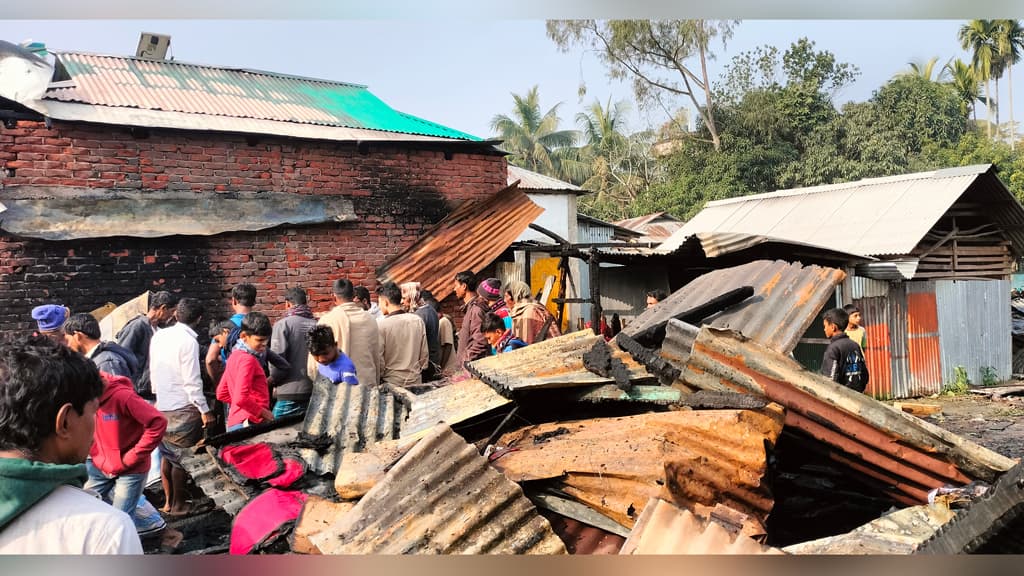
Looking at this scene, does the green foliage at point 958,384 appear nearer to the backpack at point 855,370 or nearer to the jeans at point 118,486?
the backpack at point 855,370

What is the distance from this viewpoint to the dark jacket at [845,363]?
5461 millimetres

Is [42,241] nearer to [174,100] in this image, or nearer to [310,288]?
[174,100]

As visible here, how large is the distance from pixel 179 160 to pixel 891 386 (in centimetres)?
1050

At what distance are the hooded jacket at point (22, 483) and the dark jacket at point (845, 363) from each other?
5.35m

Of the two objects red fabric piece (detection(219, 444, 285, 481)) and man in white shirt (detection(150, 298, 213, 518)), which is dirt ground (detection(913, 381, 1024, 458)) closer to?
red fabric piece (detection(219, 444, 285, 481))

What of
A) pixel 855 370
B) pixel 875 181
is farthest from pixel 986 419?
pixel 855 370

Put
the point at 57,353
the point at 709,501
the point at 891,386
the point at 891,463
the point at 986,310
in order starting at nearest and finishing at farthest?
the point at 57,353, the point at 709,501, the point at 891,463, the point at 891,386, the point at 986,310

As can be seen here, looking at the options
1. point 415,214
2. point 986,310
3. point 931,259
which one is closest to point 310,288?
point 415,214

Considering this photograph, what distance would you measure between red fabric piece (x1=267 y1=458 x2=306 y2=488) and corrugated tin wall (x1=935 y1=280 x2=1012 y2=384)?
10.9 m

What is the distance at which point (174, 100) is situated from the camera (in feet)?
24.2

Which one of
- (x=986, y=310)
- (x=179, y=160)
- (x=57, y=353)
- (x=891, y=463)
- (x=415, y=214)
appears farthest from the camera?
(x=986, y=310)

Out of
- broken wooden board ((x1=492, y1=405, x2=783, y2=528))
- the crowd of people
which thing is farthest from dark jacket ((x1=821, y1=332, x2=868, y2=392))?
broken wooden board ((x1=492, y1=405, x2=783, y2=528))

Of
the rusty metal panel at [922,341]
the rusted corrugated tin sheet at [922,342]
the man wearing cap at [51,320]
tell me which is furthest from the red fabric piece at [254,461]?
the rusty metal panel at [922,341]

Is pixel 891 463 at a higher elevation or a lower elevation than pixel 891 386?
higher
